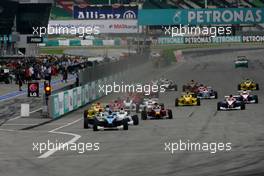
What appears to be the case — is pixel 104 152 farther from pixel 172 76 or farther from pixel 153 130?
pixel 172 76

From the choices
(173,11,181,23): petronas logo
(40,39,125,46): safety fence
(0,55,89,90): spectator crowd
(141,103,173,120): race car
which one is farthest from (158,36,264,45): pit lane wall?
(141,103,173,120): race car

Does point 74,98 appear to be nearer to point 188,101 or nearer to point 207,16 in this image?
point 188,101

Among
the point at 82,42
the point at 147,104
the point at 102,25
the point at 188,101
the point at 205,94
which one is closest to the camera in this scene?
the point at 147,104

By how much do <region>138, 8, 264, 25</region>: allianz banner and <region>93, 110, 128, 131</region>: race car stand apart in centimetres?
7720

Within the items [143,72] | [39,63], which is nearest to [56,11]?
[143,72]

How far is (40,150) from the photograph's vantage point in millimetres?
24938

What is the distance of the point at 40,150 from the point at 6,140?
17.0ft

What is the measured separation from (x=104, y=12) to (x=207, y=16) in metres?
15.0

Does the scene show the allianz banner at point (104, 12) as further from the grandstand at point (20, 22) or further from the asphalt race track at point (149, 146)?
the asphalt race track at point (149, 146)

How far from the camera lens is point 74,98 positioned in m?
46.3

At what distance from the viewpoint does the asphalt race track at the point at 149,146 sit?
762 inches

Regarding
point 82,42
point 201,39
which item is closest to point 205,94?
point 201,39

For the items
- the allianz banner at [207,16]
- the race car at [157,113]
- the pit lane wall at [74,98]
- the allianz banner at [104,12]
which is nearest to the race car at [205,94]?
the pit lane wall at [74,98]

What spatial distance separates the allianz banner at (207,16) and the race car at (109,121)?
77.2 meters
